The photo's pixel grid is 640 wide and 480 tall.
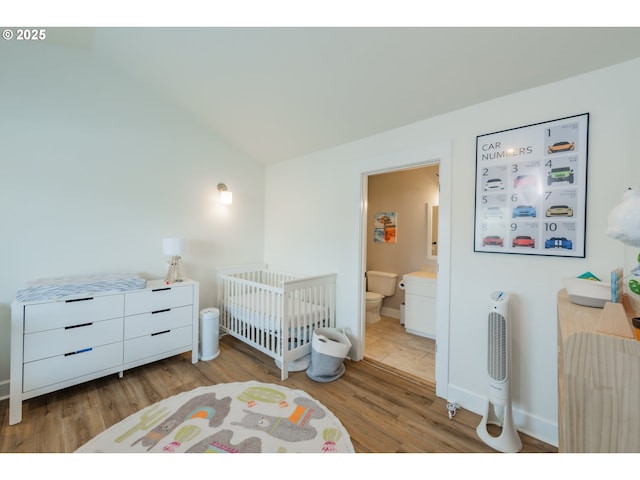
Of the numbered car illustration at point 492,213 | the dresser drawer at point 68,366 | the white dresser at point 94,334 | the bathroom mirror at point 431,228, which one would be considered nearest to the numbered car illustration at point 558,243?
the numbered car illustration at point 492,213

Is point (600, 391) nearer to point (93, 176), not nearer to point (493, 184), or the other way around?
point (493, 184)

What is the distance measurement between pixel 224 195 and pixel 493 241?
280cm

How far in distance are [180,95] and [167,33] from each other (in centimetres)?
79

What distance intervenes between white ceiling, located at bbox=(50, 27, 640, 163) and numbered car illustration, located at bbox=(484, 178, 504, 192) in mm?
568

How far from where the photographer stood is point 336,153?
2686mm

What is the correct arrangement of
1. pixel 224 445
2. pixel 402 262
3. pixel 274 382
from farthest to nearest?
pixel 402 262 → pixel 274 382 → pixel 224 445

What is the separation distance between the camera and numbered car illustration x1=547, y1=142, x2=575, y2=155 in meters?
1.46

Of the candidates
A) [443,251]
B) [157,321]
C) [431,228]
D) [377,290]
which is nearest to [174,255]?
[157,321]

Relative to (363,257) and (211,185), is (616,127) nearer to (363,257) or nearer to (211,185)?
(363,257)

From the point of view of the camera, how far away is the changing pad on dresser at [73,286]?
178 centimetres

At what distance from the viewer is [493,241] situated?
5.68ft

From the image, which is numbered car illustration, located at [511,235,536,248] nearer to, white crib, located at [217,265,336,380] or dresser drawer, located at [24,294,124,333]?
white crib, located at [217,265,336,380]

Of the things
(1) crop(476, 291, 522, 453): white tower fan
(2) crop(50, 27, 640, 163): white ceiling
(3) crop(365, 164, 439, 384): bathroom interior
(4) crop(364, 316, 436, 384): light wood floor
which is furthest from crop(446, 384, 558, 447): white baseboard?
(2) crop(50, 27, 640, 163): white ceiling
